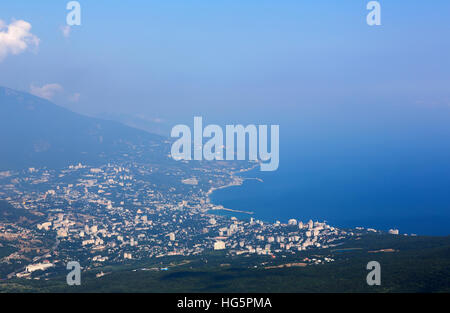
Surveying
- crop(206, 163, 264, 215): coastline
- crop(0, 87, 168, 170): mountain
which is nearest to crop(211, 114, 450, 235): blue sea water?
crop(206, 163, 264, 215): coastline

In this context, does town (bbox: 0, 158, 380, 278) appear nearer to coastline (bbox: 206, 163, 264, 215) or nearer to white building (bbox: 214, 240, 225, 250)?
white building (bbox: 214, 240, 225, 250)

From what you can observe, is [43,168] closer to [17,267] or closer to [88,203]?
[88,203]

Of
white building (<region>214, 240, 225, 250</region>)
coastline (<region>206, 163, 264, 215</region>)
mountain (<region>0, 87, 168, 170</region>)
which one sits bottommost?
white building (<region>214, 240, 225, 250</region>)

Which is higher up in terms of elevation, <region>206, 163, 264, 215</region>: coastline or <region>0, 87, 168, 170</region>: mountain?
<region>0, 87, 168, 170</region>: mountain

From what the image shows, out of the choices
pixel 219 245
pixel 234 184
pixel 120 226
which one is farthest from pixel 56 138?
pixel 219 245

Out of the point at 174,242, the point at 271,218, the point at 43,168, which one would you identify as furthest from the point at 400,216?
the point at 43,168
